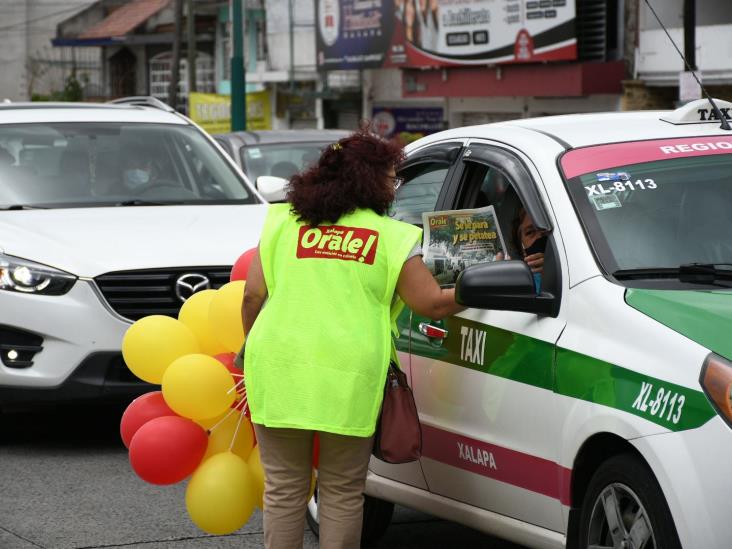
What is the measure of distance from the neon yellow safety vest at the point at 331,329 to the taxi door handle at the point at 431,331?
56cm

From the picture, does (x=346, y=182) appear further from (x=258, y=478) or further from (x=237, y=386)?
(x=258, y=478)

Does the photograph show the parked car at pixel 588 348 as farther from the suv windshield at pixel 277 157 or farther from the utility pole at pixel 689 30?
the utility pole at pixel 689 30

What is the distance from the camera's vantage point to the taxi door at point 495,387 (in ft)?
15.1

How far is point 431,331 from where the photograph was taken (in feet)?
17.3

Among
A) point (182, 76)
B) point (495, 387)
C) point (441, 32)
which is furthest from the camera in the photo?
point (182, 76)

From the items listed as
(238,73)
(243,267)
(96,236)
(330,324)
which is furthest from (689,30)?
(330,324)

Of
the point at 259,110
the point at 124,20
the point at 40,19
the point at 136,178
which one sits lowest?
the point at 259,110

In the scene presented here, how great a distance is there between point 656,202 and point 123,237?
4077 mm

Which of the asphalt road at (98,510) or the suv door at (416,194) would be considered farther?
the asphalt road at (98,510)

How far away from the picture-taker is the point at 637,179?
195 inches

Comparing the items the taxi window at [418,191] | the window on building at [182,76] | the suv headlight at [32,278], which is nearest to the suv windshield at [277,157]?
the suv headlight at [32,278]

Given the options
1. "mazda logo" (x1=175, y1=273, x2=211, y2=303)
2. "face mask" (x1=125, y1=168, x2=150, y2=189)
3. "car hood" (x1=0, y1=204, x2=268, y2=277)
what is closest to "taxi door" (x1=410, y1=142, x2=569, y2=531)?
"mazda logo" (x1=175, y1=273, x2=211, y2=303)

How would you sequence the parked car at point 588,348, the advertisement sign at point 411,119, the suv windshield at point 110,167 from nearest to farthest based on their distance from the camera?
1. the parked car at point 588,348
2. the suv windshield at point 110,167
3. the advertisement sign at point 411,119

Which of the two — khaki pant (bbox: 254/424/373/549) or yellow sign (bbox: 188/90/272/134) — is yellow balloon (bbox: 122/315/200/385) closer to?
khaki pant (bbox: 254/424/373/549)
